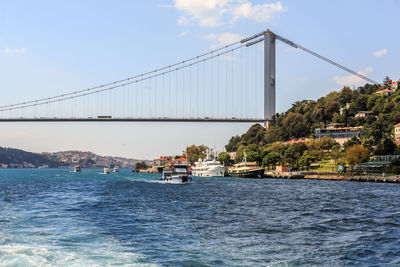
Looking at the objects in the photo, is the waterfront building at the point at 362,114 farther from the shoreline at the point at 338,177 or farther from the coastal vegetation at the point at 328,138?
the shoreline at the point at 338,177

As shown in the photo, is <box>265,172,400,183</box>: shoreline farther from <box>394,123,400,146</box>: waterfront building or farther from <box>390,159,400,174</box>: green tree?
<box>394,123,400,146</box>: waterfront building

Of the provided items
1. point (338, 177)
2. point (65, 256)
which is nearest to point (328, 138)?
point (338, 177)

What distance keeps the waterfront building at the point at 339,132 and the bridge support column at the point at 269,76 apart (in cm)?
3318

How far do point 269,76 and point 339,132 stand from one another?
3890cm

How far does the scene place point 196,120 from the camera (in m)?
122

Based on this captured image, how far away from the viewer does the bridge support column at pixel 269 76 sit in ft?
454

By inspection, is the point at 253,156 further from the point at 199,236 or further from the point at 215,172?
the point at 199,236

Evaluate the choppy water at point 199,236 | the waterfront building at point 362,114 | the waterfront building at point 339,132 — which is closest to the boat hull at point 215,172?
the waterfront building at point 339,132

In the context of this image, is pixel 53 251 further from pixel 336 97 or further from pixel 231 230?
pixel 336 97

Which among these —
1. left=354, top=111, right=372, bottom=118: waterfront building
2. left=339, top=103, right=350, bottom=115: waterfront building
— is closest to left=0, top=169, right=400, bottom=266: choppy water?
left=354, top=111, right=372, bottom=118: waterfront building

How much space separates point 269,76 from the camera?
140m

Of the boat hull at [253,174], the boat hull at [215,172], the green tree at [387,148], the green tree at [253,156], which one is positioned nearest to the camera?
the green tree at [387,148]

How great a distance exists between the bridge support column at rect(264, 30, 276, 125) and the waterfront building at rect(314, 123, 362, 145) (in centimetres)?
3318

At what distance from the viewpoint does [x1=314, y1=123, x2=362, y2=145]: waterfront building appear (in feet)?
512
